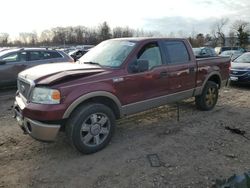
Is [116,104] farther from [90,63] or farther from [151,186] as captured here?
[151,186]

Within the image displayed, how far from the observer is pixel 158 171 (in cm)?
399

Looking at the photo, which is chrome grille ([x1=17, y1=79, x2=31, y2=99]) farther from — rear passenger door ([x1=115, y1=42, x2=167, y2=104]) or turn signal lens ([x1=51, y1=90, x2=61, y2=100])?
rear passenger door ([x1=115, y1=42, x2=167, y2=104])

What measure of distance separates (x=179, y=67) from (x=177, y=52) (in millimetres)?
382

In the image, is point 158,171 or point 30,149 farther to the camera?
point 30,149

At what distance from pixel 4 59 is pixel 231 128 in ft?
25.7

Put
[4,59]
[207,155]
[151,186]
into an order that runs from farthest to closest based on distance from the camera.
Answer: [4,59]
[207,155]
[151,186]

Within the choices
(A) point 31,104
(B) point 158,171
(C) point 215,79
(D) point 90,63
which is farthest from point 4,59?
(B) point 158,171

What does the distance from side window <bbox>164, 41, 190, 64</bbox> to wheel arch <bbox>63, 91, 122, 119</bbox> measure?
167 cm

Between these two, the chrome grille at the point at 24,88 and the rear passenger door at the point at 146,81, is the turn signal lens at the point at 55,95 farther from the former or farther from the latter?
the rear passenger door at the point at 146,81

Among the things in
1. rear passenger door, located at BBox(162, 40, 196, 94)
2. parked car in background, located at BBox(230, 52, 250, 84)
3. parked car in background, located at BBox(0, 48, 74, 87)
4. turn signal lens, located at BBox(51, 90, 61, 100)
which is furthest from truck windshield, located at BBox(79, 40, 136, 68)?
parked car in background, located at BBox(230, 52, 250, 84)

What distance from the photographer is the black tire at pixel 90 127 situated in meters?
4.24

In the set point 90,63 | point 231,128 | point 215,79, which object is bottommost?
point 231,128

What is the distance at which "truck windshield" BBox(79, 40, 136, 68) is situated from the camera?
504cm

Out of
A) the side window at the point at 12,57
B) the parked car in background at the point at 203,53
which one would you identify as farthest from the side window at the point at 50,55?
the parked car in background at the point at 203,53
